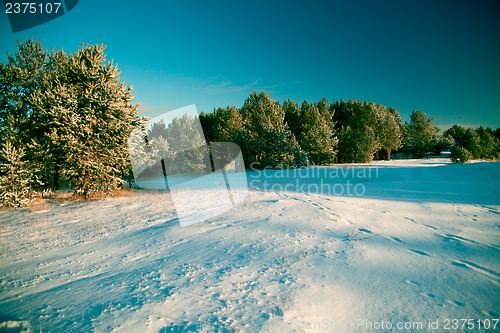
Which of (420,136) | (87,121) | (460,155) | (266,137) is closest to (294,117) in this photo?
(266,137)

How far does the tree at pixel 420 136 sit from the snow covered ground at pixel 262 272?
5271 centimetres

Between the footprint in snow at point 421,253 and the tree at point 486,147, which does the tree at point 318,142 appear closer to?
the tree at point 486,147

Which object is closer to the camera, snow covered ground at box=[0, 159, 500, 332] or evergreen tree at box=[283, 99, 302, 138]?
snow covered ground at box=[0, 159, 500, 332]

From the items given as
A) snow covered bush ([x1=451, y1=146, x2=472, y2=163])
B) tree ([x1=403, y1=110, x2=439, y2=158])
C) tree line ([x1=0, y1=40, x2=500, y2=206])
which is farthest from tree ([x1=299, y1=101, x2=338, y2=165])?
tree ([x1=403, y1=110, x2=439, y2=158])

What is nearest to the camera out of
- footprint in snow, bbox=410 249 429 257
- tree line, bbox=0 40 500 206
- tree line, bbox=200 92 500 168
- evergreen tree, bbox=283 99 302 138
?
footprint in snow, bbox=410 249 429 257

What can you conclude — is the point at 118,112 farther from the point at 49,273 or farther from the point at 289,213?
the point at 289,213

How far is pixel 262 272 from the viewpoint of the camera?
4.45 meters

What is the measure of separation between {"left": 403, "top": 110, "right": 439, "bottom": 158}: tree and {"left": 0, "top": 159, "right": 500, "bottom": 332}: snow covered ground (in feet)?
173

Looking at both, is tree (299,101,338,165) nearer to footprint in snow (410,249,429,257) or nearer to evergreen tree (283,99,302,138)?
evergreen tree (283,99,302,138)

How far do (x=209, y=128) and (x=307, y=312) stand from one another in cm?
4751

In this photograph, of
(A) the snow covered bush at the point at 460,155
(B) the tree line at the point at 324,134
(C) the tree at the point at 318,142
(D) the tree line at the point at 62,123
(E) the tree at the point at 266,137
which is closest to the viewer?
(D) the tree line at the point at 62,123

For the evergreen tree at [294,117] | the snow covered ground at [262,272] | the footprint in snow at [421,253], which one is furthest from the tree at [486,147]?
the footprint in snow at [421,253]

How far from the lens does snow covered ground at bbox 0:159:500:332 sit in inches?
128

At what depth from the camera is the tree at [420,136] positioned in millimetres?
51375
